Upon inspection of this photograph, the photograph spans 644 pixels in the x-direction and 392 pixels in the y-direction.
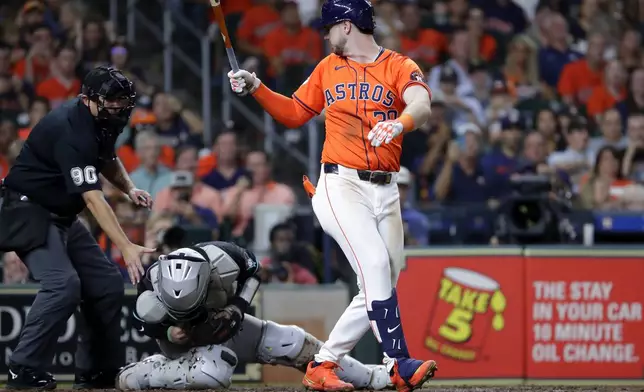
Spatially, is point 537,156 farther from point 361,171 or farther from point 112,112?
point 112,112

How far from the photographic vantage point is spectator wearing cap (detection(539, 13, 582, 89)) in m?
13.0

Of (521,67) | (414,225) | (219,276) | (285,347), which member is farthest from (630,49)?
(219,276)

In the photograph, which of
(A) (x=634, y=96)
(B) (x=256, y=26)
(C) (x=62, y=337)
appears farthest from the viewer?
(A) (x=634, y=96)

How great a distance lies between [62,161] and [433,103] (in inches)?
237

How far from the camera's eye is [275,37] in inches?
491

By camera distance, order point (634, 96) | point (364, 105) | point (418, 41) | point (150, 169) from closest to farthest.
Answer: point (364, 105)
point (150, 169)
point (634, 96)
point (418, 41)

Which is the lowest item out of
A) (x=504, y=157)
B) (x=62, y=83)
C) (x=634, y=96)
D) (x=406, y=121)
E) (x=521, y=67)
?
(x=406, y=121)

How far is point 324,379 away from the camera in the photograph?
247 inches

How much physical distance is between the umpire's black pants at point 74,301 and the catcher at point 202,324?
269 millimetres

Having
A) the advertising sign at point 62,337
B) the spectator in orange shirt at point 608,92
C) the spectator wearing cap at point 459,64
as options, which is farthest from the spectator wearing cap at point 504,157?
the advertising sign at point 62,337

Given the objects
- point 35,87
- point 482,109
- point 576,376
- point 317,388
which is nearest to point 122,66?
point 35,87

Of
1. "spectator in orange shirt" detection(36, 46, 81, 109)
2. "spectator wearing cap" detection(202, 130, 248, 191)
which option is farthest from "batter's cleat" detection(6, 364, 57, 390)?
"spectator in orange shirt" detection(36, 46, 81, 109)

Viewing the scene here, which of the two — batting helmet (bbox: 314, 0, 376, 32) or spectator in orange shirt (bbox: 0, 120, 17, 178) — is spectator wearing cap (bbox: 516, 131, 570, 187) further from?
batting helmet (bbox: 314, 0, 376, 32)

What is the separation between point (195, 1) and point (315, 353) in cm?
647
